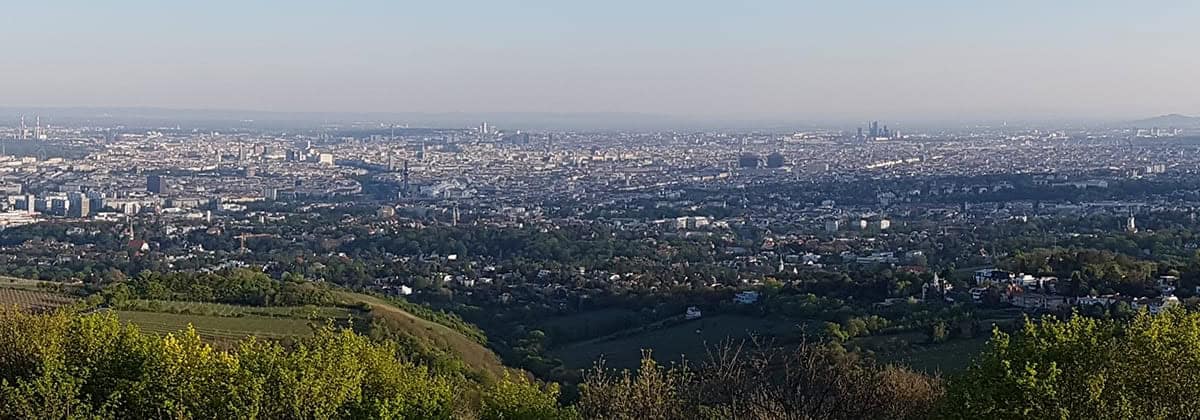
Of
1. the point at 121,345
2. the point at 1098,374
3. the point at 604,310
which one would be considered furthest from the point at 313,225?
the point at 1098,374

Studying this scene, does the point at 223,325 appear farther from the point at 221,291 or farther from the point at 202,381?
the point at 202,381

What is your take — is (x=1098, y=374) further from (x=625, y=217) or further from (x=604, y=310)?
(x=625, y=217)

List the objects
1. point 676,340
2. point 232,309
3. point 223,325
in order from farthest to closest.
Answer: point 676,340 < point 232,309 < point 223,325

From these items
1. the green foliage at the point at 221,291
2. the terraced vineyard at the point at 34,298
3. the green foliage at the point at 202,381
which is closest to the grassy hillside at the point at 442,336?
the green foliage at the point at 221,291

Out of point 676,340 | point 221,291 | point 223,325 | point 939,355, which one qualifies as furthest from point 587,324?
point 939,355

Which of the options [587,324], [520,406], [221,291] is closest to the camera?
[520,406]

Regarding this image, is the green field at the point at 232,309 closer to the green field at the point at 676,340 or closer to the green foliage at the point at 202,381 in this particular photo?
the green field at the point at 676,340

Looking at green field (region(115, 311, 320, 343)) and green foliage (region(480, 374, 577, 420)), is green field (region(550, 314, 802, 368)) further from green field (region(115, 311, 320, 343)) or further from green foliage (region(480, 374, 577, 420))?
green foliage (region(480, 374, 577, 420))
